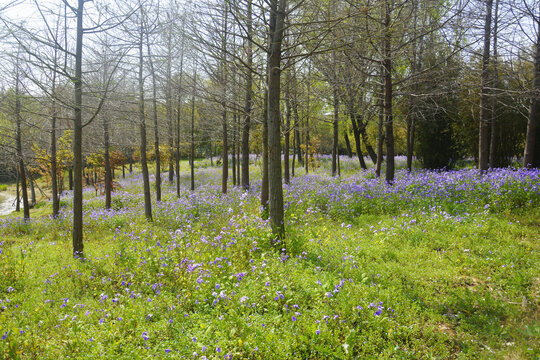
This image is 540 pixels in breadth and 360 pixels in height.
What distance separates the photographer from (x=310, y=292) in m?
4.10

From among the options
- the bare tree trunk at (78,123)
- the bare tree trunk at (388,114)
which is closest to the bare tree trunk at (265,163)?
the bare tree trunk at (388,114)

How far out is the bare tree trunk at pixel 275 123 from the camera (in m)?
5.55

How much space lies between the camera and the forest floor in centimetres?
337

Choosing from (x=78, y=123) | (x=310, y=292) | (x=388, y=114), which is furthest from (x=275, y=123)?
(x=388, y=114)

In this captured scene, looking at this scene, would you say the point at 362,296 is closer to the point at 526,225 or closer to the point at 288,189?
the point at 526,225

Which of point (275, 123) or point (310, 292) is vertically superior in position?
point (275, 123)

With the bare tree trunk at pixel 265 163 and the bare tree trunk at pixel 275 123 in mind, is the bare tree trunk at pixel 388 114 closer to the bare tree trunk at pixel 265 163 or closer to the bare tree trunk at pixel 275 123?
the bare tree trunk at pixel 265 163

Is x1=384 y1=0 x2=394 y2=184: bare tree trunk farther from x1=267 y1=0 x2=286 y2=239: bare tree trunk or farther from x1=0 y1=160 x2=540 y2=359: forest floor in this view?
x1=267 y1=0 x2=286 y2=239: bare tree trunk

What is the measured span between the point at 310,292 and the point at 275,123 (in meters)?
3.11

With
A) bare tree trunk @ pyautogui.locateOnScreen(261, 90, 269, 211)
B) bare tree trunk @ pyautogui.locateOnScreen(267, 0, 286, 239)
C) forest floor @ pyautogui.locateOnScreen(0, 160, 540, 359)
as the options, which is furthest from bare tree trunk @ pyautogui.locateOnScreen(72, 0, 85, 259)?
bare tree trunk @ pyautogui.locateOnScreen(261, 90, 269, 211)

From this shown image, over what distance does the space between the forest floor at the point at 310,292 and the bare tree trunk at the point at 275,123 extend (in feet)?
1.51

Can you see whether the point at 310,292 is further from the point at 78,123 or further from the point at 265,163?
the point at 78,123

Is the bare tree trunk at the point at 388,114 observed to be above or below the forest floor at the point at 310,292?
above

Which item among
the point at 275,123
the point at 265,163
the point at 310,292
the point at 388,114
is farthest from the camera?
the point at 388,114
